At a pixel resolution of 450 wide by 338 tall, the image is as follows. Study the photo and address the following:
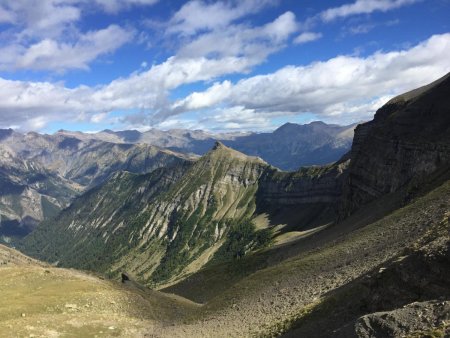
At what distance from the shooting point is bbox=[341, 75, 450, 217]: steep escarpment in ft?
429

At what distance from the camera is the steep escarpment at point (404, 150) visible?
429 feet

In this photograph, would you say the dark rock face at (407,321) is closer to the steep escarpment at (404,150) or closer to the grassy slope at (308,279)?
the grassy slope at (308,279)

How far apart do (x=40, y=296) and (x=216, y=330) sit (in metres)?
34.0

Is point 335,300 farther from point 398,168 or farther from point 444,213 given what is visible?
point 398,168

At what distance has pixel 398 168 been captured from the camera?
496 feet

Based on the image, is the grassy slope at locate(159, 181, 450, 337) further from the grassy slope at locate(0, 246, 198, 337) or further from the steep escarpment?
the steep escarpment

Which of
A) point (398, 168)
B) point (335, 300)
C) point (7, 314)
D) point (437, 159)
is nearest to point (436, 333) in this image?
point (335, 300)

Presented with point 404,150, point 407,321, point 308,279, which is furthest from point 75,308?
point 404,150

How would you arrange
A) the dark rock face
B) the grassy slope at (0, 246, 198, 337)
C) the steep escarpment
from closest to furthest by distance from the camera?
the dark rock face, the grassy slope at (0, 246, 198, 337), the steep escarpment

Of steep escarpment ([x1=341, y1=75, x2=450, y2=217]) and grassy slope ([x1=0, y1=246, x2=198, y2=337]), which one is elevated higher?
steep escarpment ([x1=341, y1=75, x2=450, y2=217])

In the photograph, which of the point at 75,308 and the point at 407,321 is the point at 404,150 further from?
the point at 407,321

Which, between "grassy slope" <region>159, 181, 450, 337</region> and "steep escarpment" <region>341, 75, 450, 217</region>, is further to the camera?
"steep escarpment" <region>341, 75, 450, 217</region>

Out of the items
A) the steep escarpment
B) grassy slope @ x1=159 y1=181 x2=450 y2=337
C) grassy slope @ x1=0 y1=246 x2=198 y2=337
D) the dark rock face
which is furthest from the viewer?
the steep escarpment

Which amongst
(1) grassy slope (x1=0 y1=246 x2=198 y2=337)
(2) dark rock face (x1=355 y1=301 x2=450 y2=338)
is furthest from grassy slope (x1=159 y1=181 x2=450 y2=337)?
(2) dark rock face (x1=355 y1=301 x2=450 y2=338)
